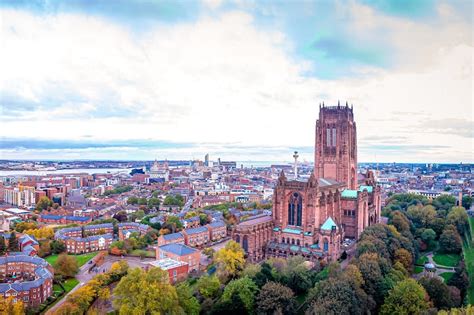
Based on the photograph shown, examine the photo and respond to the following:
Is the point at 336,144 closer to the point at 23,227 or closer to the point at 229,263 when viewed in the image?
the point at 229,263

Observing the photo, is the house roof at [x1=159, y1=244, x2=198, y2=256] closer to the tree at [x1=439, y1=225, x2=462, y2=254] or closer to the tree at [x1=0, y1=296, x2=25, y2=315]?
the tree at [x1=0, y1=296, x2=25, y2=315]

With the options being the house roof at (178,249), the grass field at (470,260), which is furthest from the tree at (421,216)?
the house roof at (178,249)

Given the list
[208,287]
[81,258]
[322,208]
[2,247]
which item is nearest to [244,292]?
[208,287]

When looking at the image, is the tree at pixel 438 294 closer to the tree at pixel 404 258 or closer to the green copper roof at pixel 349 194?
the tree at pixel 404 258

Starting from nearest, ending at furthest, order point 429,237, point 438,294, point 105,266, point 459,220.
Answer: point 438,294 → point 105,266 → point 429,237 → point 459,220

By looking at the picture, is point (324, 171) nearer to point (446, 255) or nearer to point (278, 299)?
point (446, 255)

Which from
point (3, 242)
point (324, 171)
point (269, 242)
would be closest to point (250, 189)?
point (324, 171)
